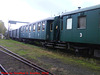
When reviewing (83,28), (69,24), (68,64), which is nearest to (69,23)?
(69,24)

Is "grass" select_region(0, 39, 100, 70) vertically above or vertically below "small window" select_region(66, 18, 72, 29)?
below

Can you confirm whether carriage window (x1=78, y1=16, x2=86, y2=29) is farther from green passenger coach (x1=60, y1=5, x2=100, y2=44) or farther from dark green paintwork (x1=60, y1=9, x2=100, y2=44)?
dark green paintwork (x1=60, y1=9, x2=100, y2=44)

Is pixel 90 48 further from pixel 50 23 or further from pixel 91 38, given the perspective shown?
pixel 50 23

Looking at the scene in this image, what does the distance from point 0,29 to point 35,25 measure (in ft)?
132

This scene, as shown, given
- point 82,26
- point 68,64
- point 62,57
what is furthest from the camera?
point 62,57

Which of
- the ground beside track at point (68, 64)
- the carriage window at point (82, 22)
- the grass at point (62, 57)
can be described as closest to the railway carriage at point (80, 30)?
the carriage window at point (82, 22)

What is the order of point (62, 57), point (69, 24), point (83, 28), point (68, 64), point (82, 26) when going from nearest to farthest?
1. point (68, 64)
2. point (83, 28)
3. point (82, 26)
4. point (62, 57)
5. point (69, 24)

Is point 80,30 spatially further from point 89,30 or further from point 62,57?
point 62,57

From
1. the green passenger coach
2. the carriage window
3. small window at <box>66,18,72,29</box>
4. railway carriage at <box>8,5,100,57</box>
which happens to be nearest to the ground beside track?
railway carriage at <box>8,5,100,57</box>

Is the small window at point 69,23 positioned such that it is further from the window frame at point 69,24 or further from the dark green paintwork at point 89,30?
the dark green paintwork at point 89,30

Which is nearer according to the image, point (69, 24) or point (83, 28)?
point (83, 28)

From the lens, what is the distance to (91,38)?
6.64 metres

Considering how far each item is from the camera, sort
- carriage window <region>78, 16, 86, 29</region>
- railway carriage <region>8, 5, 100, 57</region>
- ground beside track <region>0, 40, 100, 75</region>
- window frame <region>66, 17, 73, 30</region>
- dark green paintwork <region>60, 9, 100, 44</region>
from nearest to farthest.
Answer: ground beside track <region>0, 40, 100, 75</region>
dark green paintwork <region>60, 9, 100, 44</region>
railway carriage <region>8, 5, 100, 57</region>
carriage window <region>78, 16, 86, 29</region>
window frame <region>66, 17, 73, 30</region>

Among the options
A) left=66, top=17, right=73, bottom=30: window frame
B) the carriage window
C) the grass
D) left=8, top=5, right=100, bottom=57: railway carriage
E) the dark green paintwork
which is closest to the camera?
the grass
